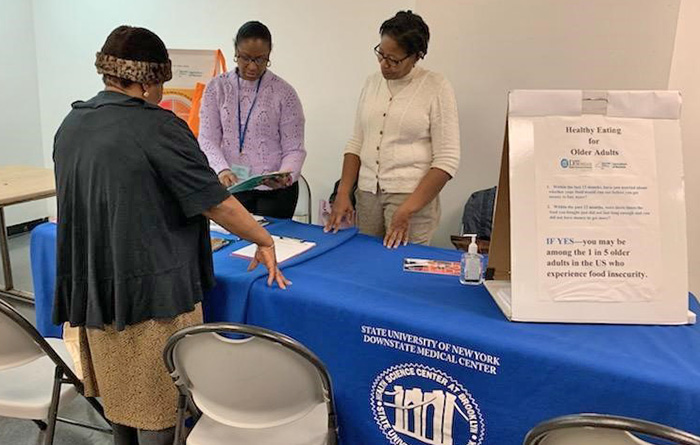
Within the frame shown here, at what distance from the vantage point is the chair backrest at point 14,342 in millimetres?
1376

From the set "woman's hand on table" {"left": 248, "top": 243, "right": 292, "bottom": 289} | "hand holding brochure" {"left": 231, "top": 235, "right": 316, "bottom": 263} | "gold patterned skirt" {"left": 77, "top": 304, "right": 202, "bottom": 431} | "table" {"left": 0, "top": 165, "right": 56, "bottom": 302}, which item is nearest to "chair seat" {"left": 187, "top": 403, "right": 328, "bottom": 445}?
"gold patterned skirt" {"left": 77, "top": 304, "right": 202, "bottom": 431}

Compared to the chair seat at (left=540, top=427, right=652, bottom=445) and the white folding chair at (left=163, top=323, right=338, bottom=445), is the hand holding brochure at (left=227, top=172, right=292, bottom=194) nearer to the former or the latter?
the white folding chair at (left=163, top=323, right=338, bottom=445)

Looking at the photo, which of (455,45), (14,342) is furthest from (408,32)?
(14,342)

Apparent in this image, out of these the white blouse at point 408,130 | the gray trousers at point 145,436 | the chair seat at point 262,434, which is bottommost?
the gray trousers at point 145,436

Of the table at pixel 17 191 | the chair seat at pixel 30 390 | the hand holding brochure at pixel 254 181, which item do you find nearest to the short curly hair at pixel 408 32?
the hand holding brochure at pixel 254 181

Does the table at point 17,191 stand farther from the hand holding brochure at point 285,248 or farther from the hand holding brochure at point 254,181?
the hand holding brochure at point 285,248

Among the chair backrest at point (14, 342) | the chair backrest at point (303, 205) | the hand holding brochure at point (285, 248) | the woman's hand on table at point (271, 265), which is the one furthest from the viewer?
the chair backrest at point (303, 205)

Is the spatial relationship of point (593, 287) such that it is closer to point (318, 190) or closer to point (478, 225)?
point (478, 225)

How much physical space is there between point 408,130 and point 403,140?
0.04 metres

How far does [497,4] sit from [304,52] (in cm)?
122

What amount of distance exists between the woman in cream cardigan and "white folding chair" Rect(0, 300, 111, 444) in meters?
0.96

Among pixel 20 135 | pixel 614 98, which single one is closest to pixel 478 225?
pixel 614 98

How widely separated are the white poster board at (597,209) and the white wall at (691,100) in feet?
3.70

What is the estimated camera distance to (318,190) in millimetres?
3557
